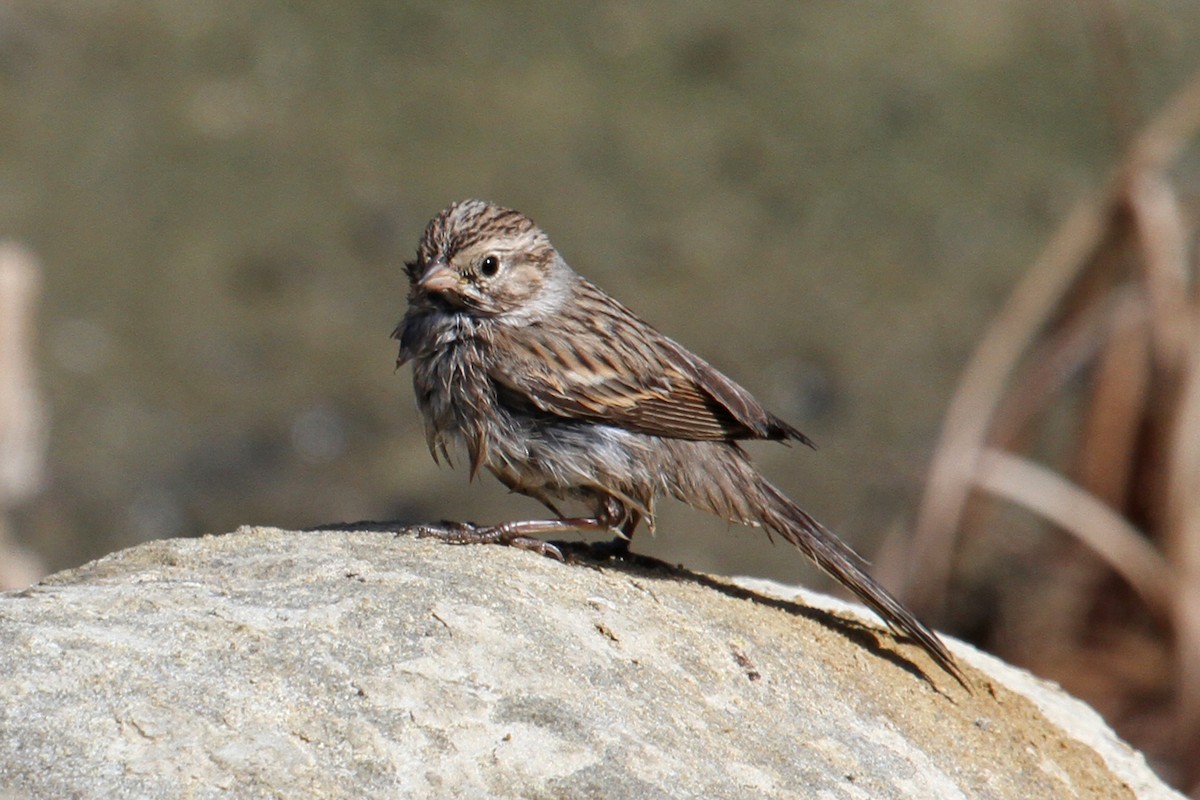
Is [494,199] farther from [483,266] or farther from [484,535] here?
[484,535]

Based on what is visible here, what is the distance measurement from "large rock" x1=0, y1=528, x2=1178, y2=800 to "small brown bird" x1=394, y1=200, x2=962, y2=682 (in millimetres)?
414

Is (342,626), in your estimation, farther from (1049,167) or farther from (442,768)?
(1049,167)

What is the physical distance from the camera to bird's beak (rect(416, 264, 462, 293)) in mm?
4969

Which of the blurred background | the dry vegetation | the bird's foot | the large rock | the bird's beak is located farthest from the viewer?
the blurred background

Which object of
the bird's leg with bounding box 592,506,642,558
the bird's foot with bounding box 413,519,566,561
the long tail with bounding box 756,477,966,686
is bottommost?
the bird's foot with bounding box 413,519,566,561

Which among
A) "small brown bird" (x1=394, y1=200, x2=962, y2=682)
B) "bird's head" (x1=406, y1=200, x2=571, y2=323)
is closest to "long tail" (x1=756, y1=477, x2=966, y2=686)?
"small brown bird" (x1=394, y1=200, x2=962, y2=682)

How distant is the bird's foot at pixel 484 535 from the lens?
436cm

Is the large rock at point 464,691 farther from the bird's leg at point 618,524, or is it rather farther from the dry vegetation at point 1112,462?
the dry vegetation at point 1112,462

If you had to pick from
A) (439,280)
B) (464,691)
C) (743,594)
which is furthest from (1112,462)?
(464,691)


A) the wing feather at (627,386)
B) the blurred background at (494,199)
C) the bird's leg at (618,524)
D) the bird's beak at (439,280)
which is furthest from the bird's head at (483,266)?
the blurred background at (494,199)

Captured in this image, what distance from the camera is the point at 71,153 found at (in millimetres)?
10688

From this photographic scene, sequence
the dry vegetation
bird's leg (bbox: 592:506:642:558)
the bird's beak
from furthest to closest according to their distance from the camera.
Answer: the dry vegetation, the bird's beak, bird's leg (bbox: 592:506:642:558)

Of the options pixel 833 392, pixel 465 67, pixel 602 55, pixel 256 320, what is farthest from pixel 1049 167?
pixel 256 320

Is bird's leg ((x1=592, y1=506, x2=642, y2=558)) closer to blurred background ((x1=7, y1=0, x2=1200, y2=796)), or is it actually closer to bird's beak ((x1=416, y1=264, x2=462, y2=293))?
bird's beak ((x1=416, y1=264, x2=462, y2=293))
